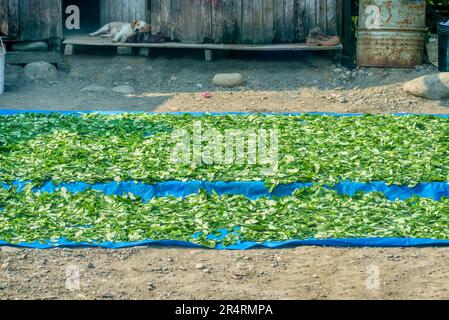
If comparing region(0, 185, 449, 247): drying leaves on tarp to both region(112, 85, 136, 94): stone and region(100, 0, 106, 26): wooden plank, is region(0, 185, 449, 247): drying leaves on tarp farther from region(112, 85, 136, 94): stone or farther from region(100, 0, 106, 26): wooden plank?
region(100, 0, 106, 26): wooden plank

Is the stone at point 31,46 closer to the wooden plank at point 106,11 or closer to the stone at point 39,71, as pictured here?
the stone at point 39,71

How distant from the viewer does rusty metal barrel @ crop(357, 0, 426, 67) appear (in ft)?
46.7

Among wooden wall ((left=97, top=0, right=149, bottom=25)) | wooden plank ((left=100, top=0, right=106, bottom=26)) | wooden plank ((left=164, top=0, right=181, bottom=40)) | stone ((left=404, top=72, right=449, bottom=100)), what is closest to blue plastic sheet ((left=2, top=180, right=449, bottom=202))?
stone ((left=404, top=72, right=449, bottom=100))

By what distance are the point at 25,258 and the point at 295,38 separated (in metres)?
9.04

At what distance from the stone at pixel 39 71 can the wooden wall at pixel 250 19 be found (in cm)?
221

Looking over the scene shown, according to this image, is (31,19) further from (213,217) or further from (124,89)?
(213,217)

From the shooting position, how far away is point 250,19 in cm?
1502

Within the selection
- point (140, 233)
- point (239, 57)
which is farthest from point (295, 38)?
point (140, 233)

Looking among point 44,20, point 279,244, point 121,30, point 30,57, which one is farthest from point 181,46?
point 279,244

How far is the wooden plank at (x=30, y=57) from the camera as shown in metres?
15.0

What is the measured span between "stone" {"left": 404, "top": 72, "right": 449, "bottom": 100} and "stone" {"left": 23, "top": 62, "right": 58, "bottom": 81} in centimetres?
584

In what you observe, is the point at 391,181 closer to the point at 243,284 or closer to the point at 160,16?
the point at 243,284

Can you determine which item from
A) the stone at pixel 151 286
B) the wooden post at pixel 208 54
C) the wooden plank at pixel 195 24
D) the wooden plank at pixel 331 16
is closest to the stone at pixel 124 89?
the wooden post at pixel 208 54

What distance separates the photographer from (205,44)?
48.8ft
